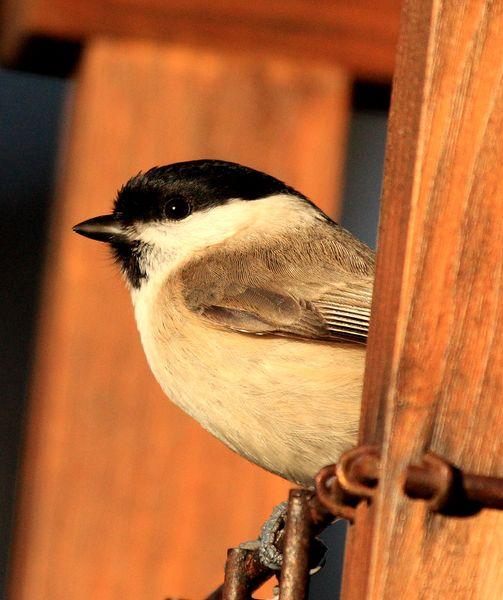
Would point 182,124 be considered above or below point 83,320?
above

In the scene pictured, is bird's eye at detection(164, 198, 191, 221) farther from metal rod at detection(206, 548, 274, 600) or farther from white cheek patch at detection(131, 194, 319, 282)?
metal rod at detection(206, 548, 274, 600)

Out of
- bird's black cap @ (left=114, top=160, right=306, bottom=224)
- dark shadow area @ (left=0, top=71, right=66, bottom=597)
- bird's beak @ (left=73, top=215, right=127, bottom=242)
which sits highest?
bird's black cap @ (left=114, top=160, right=306, bottom=224)

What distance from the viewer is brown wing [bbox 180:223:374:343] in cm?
232

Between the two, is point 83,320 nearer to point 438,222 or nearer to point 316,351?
point 316,351

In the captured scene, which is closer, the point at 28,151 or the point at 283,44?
the point at 283,44

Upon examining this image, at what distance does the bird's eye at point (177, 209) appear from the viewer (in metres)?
2.82

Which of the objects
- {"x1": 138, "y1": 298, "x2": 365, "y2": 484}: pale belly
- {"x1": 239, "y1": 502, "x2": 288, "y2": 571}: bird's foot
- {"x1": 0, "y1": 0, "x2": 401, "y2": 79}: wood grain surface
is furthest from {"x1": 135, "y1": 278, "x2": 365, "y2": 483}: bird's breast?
{"x1": 0, "y1": 0, "x2": 401, "y2": 79}: wood grain surface

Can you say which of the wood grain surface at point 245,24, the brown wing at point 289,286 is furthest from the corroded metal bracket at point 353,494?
the wood grain surface at point 245,24

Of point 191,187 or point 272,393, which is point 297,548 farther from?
point 191,187

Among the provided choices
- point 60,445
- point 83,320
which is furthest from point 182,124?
point 60,445

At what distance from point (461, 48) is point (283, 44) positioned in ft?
5.33

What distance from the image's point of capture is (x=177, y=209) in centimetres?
283

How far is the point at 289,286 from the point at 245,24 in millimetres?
799

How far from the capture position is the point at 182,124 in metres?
2.90
